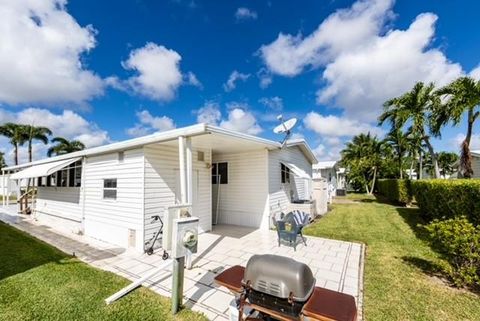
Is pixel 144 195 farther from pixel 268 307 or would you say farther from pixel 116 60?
pixel 116 60

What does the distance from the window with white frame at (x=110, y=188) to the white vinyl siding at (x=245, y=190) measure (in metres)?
4.44

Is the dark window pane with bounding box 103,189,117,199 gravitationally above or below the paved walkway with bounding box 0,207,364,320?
above

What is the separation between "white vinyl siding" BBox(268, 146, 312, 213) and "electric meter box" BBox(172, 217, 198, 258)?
595cm

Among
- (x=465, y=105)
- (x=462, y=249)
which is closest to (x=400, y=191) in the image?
(x=465, y=105)

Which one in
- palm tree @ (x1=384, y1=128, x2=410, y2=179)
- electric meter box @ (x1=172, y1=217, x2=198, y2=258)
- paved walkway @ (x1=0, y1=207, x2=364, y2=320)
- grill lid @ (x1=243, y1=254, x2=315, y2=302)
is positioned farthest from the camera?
palm tree @ (x1=384, y1=128, x2=410, y2=179)

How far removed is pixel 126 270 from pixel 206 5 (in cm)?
1009

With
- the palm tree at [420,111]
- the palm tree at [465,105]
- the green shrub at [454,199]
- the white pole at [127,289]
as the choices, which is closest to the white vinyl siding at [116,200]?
the white pole at [127,289]

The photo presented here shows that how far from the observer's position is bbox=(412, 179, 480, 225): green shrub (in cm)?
602

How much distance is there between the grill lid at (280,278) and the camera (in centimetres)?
225

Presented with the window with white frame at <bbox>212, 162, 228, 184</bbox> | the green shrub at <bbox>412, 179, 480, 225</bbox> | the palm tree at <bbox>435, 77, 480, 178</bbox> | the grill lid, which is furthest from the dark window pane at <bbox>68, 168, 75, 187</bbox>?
the palm tree at <bbox>435, 77, 480, 178</bbox>

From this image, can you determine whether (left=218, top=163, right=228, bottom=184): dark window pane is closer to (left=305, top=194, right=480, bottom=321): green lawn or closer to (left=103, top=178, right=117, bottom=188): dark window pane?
(left=103, top=178, right=117, bottom=188): dark window pane

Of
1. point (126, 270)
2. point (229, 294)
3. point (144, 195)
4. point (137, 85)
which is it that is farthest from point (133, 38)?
point (229, 294)

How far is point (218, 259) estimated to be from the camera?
5883 millimetres

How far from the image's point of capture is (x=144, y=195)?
671 cm
